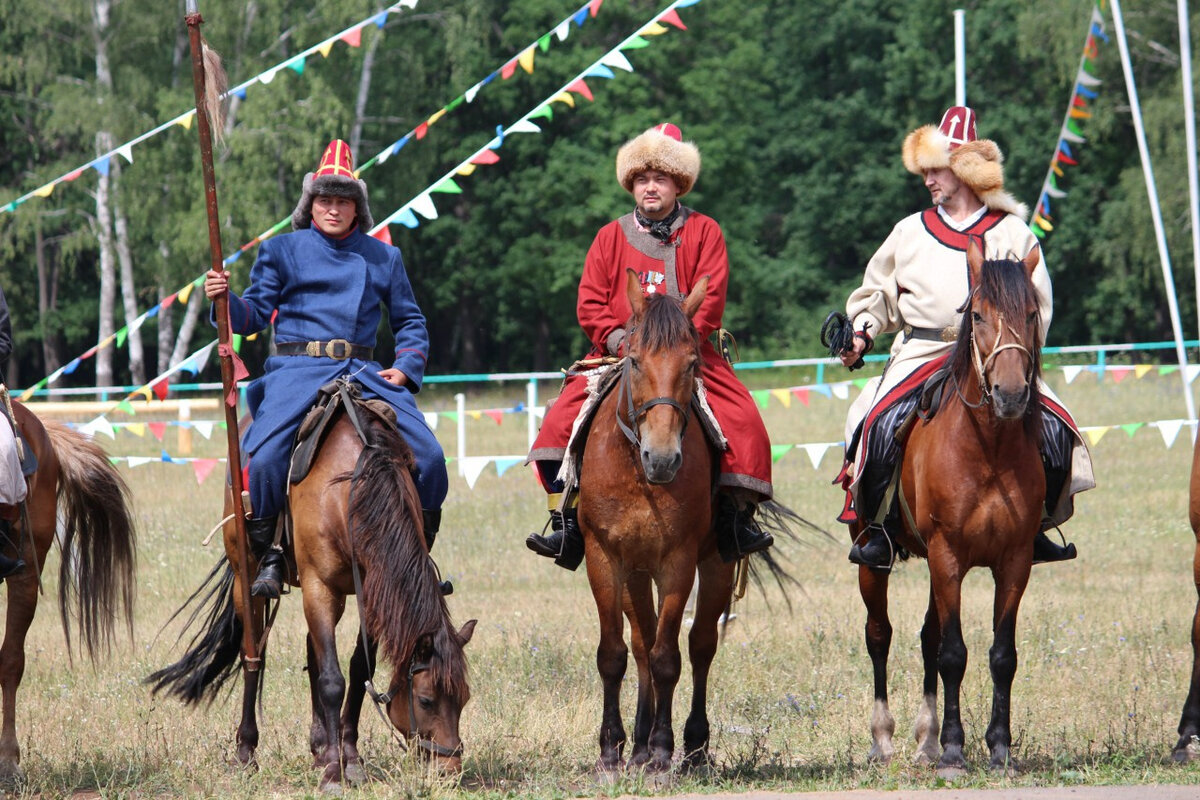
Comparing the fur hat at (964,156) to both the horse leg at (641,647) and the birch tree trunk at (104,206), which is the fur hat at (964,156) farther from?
the birch tree trunk at (104,206)

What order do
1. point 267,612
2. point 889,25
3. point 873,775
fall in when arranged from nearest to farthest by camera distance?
point 873,775 → point 267,612 → point 889,25

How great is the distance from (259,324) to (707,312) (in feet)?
6.79

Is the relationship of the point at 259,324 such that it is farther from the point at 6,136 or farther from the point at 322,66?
the point at 6,136

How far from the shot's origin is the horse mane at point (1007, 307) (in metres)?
6.27

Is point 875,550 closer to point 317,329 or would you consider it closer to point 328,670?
point 328,670

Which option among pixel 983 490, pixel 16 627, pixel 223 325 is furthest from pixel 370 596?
pixel 983 490

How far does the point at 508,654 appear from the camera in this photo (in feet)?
31.0

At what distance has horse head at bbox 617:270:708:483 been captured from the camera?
596cm

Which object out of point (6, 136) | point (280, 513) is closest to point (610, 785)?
point (280, 513)

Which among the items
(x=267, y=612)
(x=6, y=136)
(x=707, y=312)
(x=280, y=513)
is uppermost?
(x=6, y=136)

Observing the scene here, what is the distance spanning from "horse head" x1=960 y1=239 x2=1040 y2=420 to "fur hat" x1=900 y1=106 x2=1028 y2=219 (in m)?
Answer: 0.77

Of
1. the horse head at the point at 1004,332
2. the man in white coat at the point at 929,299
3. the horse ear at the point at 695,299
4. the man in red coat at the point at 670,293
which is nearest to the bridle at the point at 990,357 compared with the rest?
the horse head at the point at 1004,332

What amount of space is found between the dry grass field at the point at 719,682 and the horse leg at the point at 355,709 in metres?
0.15

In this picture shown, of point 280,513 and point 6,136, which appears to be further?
point 6,136
